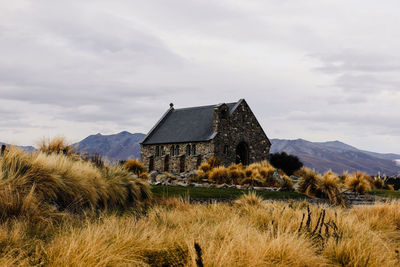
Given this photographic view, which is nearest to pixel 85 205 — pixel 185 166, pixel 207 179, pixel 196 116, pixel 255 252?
pixel 255 252

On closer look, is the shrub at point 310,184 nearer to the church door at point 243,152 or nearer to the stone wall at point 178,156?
the stone wall at point 178,156

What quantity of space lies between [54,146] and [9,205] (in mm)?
6202

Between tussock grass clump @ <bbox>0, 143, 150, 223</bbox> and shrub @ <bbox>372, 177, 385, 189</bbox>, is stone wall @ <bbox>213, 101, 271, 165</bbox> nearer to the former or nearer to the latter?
shrub @ <bbox>372, 177, 385, 189</bbox>

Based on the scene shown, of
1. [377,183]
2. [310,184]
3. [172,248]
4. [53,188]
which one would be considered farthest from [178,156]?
[172,248]

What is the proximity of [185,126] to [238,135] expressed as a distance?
5041 millimetres

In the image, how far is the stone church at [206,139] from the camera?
3234 cm

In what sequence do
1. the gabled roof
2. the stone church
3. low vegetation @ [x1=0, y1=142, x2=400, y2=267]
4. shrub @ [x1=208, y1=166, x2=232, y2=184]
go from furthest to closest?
the gabled roof, the stone church, shrub @ [x1=208, y1=166, x2=232, y2=184], low vegetation @ [x1=0, y1=142, x2=400, y2=267]

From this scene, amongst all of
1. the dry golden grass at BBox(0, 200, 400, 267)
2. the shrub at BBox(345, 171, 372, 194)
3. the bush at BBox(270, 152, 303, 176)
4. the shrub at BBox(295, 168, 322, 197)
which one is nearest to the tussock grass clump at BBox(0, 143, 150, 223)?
the dry golden grass at BBox(0, 200, 400, 267)

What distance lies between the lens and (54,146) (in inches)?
497

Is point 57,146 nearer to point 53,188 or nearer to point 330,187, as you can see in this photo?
point 53,188

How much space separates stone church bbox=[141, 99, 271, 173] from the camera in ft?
106

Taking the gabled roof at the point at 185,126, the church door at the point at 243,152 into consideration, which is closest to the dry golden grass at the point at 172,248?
the gabled roof at the point at 185,126

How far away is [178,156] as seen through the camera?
34125 mm

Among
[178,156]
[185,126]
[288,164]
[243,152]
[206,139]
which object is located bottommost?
[288,164]
